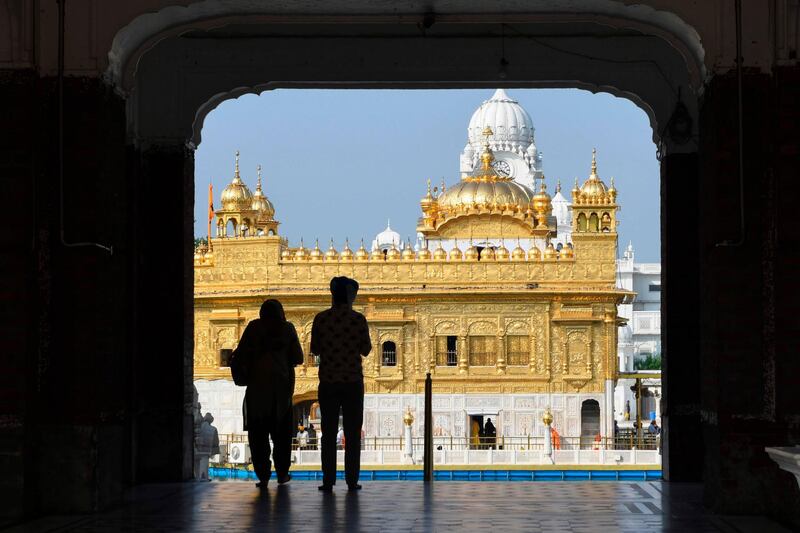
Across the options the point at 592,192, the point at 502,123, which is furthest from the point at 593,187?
the point at 502,123

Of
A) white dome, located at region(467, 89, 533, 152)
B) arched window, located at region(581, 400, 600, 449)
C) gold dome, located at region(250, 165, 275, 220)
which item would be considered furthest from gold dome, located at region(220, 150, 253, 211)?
white dome, located at region(467, 89, 533, 152)

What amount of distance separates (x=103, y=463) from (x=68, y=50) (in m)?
2.25

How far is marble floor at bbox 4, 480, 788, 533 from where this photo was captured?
738 centimetres

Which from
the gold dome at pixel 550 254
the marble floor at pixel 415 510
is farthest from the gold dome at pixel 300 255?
the marble floor at pixel 415 510

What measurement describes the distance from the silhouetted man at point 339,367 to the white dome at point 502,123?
220ft

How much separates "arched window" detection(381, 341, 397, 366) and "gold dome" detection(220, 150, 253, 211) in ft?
20.7

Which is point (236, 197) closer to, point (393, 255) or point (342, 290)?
point (393, 255)

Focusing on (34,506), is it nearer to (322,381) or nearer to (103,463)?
(103,463)

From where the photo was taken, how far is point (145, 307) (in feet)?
36.1

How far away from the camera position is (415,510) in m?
8.27

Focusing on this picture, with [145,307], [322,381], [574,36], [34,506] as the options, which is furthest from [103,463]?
[574,36]

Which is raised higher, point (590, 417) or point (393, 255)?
point (393, 255)

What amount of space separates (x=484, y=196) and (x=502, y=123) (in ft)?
110

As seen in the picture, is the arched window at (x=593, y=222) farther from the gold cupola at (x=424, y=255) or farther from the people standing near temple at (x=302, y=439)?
the people standing near temple at (x=302, y=439)
